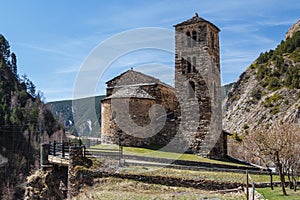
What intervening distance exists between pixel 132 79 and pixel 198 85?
24.0 feet

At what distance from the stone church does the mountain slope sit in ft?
94.8

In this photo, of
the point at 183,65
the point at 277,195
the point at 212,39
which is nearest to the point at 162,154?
the point at 183,65

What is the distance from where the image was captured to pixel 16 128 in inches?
2576

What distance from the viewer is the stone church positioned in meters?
30.5

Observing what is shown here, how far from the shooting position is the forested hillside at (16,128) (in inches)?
2221

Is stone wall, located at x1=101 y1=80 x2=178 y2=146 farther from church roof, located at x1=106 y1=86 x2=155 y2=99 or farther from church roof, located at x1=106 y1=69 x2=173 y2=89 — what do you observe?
church roof, located at x1=106 y1=69 x2=173 y2=89

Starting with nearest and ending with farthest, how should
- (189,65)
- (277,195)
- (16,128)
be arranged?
(277,195), (189,65), (16,128)

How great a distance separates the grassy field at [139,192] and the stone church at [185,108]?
1041 centimetres

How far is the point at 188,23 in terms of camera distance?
103 feet

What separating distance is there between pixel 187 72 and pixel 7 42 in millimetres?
68285

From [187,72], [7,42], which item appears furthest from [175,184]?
[7,42]

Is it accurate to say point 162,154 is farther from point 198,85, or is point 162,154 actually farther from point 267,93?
point 267,93

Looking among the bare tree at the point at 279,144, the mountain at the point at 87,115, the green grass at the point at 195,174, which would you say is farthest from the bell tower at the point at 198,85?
the mountain at the point at 87,115

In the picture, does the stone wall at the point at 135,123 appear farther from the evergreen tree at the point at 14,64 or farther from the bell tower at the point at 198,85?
the evergreen tree at the point at 14,64
